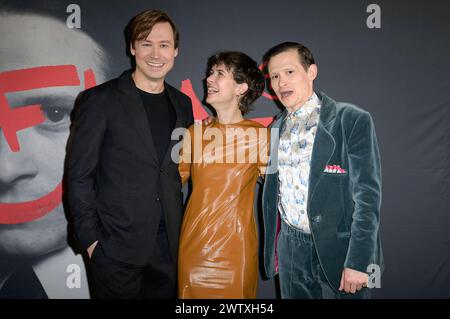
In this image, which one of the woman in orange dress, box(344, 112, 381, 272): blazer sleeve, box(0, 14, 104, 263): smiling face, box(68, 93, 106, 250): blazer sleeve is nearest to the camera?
box(344, 112, 381, 272): blazer sleeve

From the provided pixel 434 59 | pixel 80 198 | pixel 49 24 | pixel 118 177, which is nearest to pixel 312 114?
pixel 118 177

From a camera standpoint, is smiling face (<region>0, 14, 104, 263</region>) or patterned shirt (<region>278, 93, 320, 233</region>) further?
smiling face (<region>0, 14, 104, 263</region>)

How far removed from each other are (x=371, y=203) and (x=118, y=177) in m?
1.32

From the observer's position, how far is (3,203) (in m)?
2.56

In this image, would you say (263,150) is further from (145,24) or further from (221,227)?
(145,24)

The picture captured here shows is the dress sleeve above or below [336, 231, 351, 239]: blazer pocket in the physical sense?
above

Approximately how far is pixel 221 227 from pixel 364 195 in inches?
31.1

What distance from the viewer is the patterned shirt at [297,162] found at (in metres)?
1.65

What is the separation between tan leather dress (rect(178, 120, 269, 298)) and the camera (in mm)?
1797

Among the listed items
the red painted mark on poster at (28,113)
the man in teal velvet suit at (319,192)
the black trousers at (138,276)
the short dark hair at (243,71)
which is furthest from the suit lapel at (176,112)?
the red painted mark on poster at (28,113)

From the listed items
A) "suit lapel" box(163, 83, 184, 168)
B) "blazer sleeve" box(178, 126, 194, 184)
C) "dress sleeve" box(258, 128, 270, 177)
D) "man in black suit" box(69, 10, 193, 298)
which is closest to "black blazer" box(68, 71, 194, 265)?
"man in black suit" box(69, 10, 193, 298)

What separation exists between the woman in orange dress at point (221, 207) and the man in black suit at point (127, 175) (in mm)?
155

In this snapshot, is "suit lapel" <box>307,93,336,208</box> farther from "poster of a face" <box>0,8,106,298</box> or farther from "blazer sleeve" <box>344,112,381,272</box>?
"poster of a face" <box>0,8,106,298</box>

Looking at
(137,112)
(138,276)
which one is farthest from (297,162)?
(138,276)
